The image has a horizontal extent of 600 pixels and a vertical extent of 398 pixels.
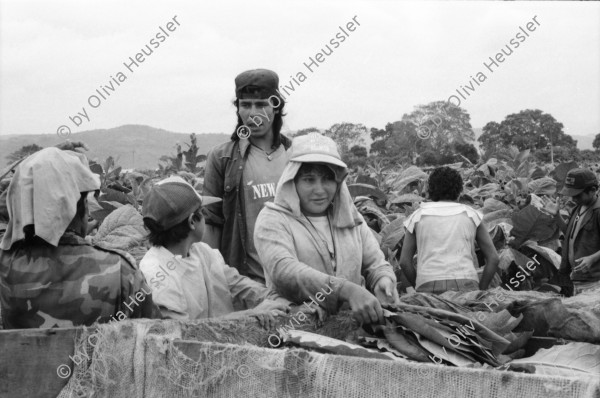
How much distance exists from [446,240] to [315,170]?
4.75 feet

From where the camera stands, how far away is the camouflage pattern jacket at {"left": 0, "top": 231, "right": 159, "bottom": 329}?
2.28 meters

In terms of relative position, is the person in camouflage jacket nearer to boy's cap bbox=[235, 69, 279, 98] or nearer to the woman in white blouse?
boy's cap bbox=[235, 69, 279, 98]

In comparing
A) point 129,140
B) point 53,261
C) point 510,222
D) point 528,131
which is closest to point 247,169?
point 53,261

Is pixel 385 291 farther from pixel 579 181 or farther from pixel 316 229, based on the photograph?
pixel 579 181

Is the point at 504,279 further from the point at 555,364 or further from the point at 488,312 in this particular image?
the point at 555,364

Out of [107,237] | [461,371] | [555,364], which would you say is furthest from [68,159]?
[107,237]

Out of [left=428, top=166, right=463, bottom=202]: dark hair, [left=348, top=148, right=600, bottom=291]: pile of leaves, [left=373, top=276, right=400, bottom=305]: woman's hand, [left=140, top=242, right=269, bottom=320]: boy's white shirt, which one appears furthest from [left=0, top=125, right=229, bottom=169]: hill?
[left=373, top=276, right=400, bottom=305]: woman's hand

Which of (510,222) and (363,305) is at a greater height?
(510,222)

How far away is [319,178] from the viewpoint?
2.78 metres

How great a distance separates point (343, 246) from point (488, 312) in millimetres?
610

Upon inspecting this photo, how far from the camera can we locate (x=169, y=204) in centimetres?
281

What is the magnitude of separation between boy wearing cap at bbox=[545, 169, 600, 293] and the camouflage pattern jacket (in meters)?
3.44

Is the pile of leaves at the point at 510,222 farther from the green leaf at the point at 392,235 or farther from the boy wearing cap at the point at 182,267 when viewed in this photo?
the boy wearing cap at the point at 182,267

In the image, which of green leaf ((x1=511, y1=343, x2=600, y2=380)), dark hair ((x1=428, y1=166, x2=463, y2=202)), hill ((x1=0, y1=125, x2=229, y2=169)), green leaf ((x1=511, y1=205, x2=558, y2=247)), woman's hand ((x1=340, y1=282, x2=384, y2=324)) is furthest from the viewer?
hill ((x1=0, y1=125, x2=229, y2=169))
